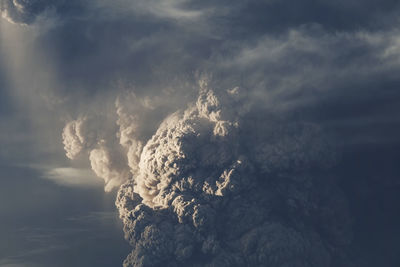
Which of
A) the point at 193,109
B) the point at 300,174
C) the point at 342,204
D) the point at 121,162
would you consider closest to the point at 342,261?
the point at 342,204

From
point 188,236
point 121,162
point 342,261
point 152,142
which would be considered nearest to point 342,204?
point 342,261

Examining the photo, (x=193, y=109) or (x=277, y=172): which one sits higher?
(x=193, y=109)

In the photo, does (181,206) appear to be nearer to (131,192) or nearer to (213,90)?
(131,192)

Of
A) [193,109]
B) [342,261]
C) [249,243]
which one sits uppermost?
[193,109]

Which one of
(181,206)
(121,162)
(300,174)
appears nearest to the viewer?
(181,206)

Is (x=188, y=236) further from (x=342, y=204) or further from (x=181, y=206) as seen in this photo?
(x=342, y=204)

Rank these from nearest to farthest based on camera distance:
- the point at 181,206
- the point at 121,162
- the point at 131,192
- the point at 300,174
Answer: the point at 181,206 → the point at 300,174 → the point at 131,192 → the point at 121,162

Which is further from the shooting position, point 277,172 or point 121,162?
point 121,162
